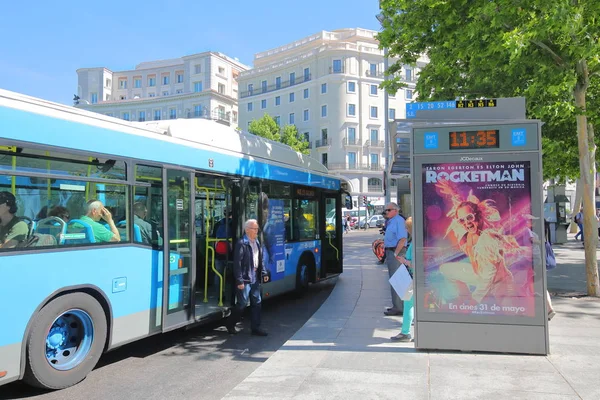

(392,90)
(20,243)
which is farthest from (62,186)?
(392,90)

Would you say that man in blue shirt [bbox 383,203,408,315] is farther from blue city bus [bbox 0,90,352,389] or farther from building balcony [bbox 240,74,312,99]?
building balcony [bbox 240,74,312,99]

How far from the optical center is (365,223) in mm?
46031

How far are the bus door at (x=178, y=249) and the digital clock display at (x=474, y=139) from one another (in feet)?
11.4

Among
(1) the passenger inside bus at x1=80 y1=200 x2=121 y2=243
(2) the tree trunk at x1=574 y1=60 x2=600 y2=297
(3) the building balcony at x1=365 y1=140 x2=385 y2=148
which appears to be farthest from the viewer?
(3) the building balcony at x1=365 y1=140 x2=385 y2=148

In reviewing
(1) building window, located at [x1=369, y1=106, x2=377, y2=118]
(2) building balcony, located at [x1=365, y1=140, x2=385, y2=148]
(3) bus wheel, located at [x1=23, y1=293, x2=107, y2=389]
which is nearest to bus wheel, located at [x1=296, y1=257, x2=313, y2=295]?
(3) bus wheel, located at [x1=23, y1=293, x2=107, y2=389]

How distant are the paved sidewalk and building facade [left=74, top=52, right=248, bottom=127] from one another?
6665cm

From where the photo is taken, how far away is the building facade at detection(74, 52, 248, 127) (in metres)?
76.4

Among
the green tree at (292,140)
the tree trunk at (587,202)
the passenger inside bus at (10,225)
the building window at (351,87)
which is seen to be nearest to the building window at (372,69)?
the building window at (351,87)

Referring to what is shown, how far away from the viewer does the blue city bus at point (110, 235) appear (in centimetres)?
444

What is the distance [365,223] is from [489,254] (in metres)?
40.6

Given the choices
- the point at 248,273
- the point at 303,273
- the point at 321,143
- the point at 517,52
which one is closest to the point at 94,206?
the point at 248,273

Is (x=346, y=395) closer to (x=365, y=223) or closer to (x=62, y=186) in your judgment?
(x=62, y=186)

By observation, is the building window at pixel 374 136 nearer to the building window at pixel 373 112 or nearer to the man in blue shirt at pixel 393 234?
the building window at pixel 373 112

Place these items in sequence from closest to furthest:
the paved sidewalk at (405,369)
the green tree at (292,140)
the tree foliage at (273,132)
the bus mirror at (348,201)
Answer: the paved sidewalk at (405,369)
the bus mirror at (348,201)
the tree foliage at (273,132)
the green tree at (292,140)
